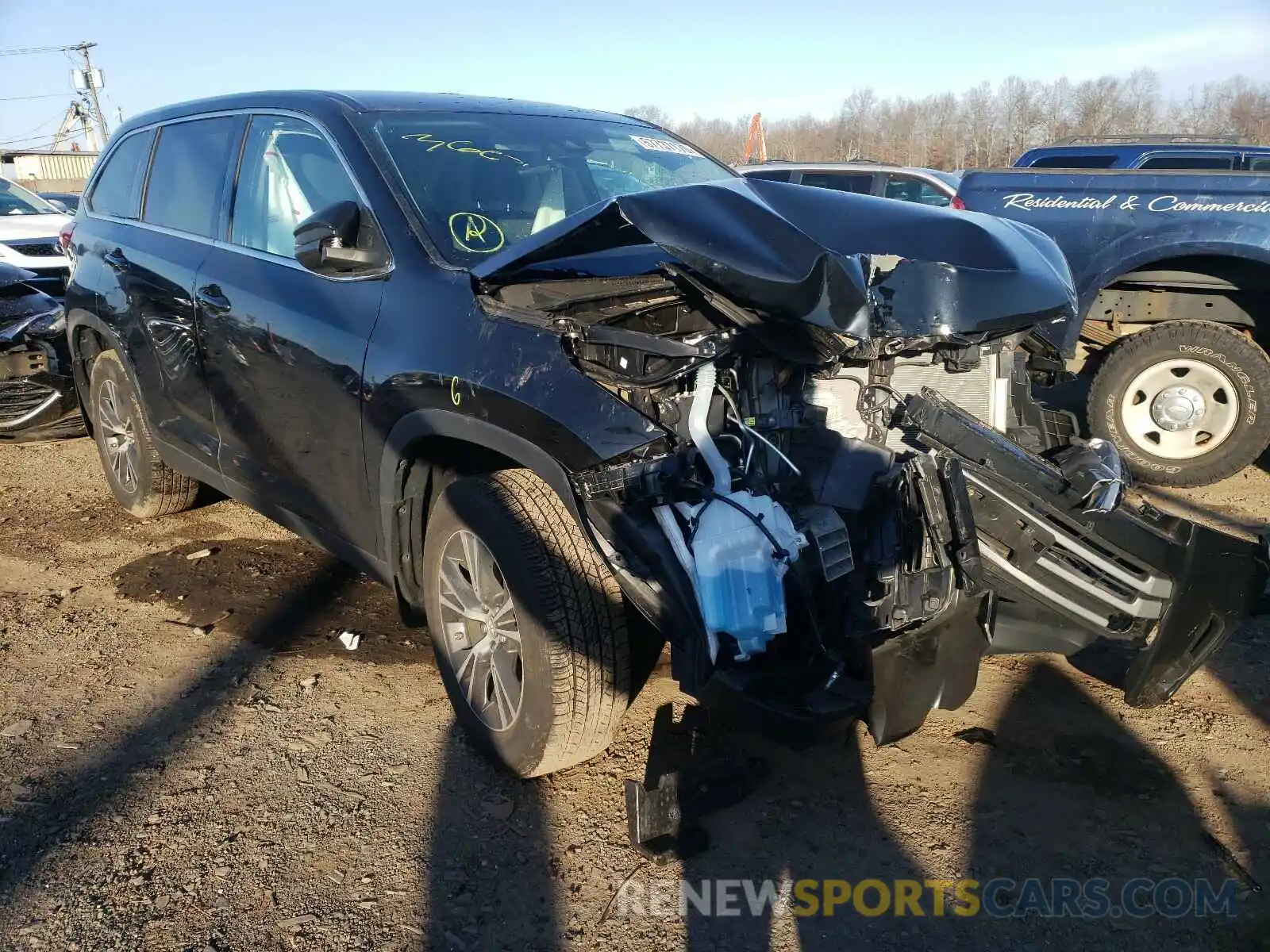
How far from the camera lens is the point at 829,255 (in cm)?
233

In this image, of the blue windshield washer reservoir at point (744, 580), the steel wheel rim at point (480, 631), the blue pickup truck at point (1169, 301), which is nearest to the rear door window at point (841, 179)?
the blue pickup truck at point (1169, 301)

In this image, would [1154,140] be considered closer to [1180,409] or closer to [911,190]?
[911,190]

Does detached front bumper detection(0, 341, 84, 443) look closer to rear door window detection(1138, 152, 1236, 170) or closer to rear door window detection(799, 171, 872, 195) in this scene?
rear door window detection(799, 171, 872, 195)

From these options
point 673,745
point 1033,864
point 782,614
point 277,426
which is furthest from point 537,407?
point 1033,864

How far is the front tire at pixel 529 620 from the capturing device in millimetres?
2578

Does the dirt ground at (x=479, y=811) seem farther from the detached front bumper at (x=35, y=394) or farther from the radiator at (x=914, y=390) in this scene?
the detached front bumper at (x=35, y=394)

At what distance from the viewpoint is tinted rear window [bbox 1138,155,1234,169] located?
9062 mm

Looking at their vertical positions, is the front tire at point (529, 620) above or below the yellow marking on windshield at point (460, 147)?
below

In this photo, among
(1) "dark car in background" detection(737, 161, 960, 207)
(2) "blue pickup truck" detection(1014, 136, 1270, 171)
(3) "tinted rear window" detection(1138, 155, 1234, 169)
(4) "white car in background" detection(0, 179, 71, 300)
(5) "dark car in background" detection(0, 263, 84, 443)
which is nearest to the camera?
(5) "dark car in background" detection(0, 263, 84, 443)

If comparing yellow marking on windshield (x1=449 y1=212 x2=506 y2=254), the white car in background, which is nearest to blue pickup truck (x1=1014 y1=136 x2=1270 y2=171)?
yellow marking on windshield (x1=449 y1=212 x2=506 y2=254)

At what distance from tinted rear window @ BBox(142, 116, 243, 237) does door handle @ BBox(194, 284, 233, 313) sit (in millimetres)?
286

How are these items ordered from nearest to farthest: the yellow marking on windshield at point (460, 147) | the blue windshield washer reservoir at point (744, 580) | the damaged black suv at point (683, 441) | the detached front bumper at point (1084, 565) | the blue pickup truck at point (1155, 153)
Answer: the blue windshield washer reservoir at point (744, 580) < the damaged black suv at point (683, 441) < the detached front bumper at point (1084, 565) < the yellow marking on windshield at point (460, 147) < the blue pickup truck at point (1155, 153)

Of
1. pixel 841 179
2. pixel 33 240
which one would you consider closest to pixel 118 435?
pixel 33 240

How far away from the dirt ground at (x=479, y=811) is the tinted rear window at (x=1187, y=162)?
712cm
